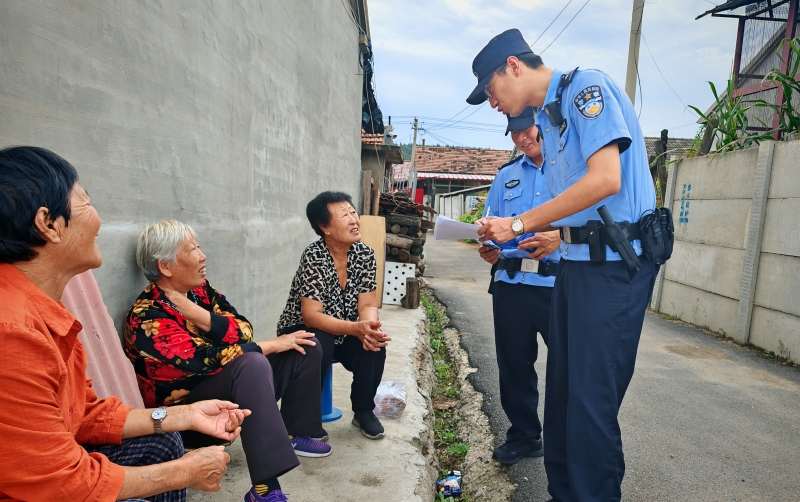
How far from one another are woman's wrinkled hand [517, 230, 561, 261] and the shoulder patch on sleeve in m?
0.81

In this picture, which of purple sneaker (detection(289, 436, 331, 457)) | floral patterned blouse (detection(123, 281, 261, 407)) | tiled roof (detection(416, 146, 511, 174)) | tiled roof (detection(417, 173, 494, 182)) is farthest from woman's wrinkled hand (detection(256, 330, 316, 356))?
tiled roof (detection(416, 146, 511, 174))

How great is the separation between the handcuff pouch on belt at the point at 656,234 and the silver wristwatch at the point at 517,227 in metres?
0.42

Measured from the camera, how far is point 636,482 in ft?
8.37

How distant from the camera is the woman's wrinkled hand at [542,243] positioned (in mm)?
2504

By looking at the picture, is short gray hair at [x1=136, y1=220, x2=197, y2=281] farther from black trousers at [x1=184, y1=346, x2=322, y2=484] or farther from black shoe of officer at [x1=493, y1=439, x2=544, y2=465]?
black shoe of officer at [x1=493, y1=439, x2=544, y2=465]

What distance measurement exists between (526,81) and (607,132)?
16.3 inches

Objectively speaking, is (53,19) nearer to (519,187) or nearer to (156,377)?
(156,377)

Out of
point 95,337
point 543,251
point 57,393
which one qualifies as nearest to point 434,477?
point 543,251

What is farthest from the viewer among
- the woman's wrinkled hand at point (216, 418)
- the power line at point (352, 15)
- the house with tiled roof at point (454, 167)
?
the house with tiled roof at point (454, 167)

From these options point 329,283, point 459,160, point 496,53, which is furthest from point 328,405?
point 459,160

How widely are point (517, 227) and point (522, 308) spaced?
2.87ft

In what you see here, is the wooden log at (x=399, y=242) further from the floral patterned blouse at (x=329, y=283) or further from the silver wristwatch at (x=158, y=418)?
the silver wristwatch at (x=158, y=418)

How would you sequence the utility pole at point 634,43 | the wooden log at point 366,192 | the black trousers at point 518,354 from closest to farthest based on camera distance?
1. the black trousers at point 518,354
2. the utility pole at point 634,43
3. the wooden log at point 366,192

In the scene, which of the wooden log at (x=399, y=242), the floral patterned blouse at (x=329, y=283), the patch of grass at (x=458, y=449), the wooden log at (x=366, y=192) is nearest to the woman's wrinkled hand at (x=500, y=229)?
the floral patterned blouse at (x=329, y=283)
